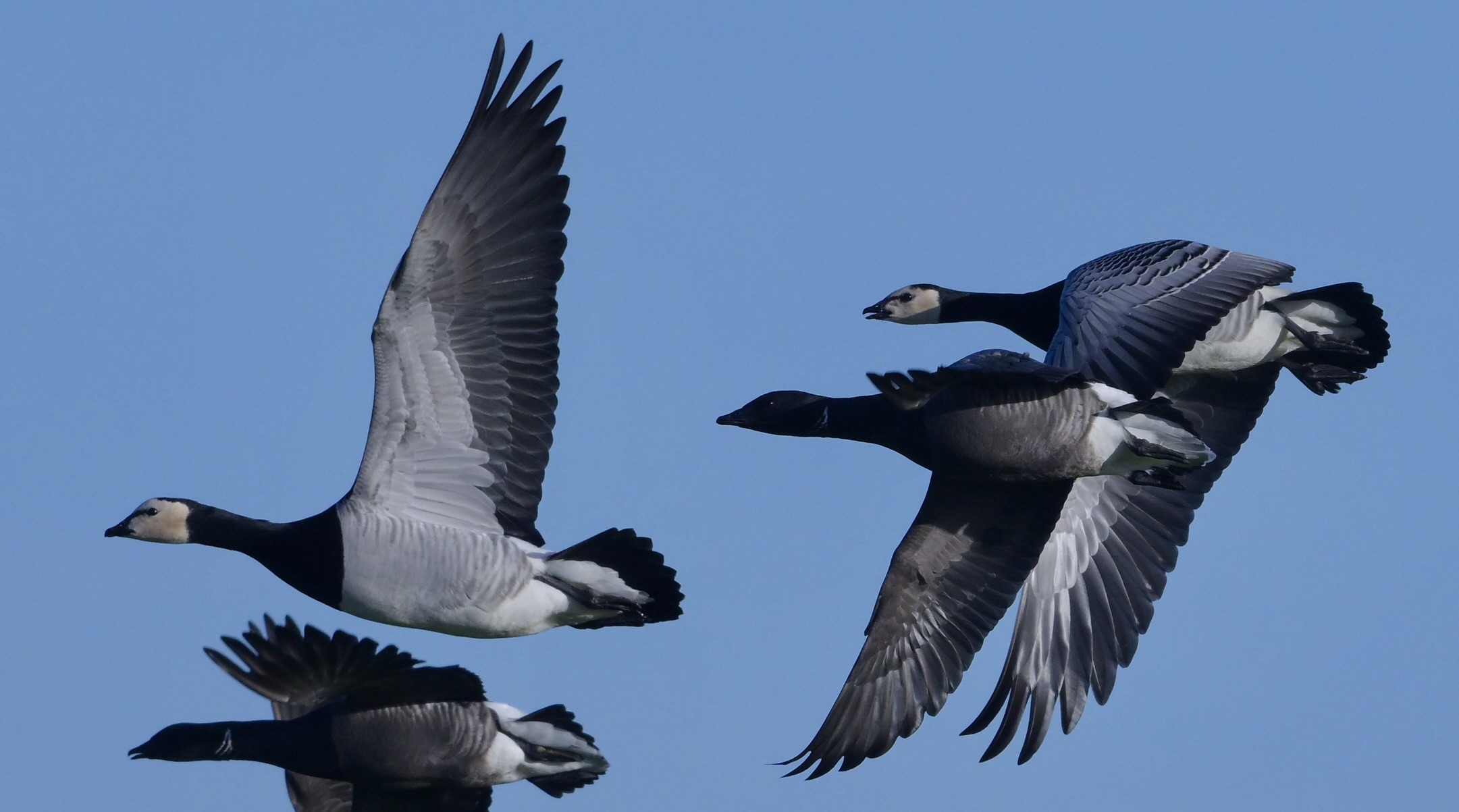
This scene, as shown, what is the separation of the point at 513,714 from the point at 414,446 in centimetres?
187

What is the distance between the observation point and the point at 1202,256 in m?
14.5

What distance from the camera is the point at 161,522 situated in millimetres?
13352

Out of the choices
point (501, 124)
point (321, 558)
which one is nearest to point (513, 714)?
point (321, 558)

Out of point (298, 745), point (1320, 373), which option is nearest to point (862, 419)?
point (298, 745)

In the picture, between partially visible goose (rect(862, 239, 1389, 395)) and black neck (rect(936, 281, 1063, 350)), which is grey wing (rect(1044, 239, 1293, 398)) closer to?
partially visible goose (rect(862, 239, 1389, 395))

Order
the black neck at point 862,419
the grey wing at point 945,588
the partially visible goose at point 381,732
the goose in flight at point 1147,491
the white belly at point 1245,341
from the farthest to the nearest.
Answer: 1. the white belly at point 1245,341
2. the goose in flight at point 1147,491
3. the grey wing at point 945,588
4. the black neck at point 862,419
5. the partially visible goose at point 381,732

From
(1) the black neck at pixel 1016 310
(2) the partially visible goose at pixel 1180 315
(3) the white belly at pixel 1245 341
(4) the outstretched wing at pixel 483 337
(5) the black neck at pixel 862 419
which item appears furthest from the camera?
(1) the black neck at pixel 1016 310

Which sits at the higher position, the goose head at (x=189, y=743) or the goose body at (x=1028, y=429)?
the goose body at (x=1028, y=429)

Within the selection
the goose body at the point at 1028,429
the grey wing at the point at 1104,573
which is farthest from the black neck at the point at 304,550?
the grey wing at the point at 1104,573

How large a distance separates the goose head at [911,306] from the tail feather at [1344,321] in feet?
10.7

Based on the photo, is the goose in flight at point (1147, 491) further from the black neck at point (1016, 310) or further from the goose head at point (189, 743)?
the goose head at point (189, 743)

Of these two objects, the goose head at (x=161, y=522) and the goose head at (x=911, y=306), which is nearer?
the goose head at (x=161, y=522)

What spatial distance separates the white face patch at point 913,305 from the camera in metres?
17.6

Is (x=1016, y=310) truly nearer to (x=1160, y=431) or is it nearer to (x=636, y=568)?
(x=1160, y=431)
